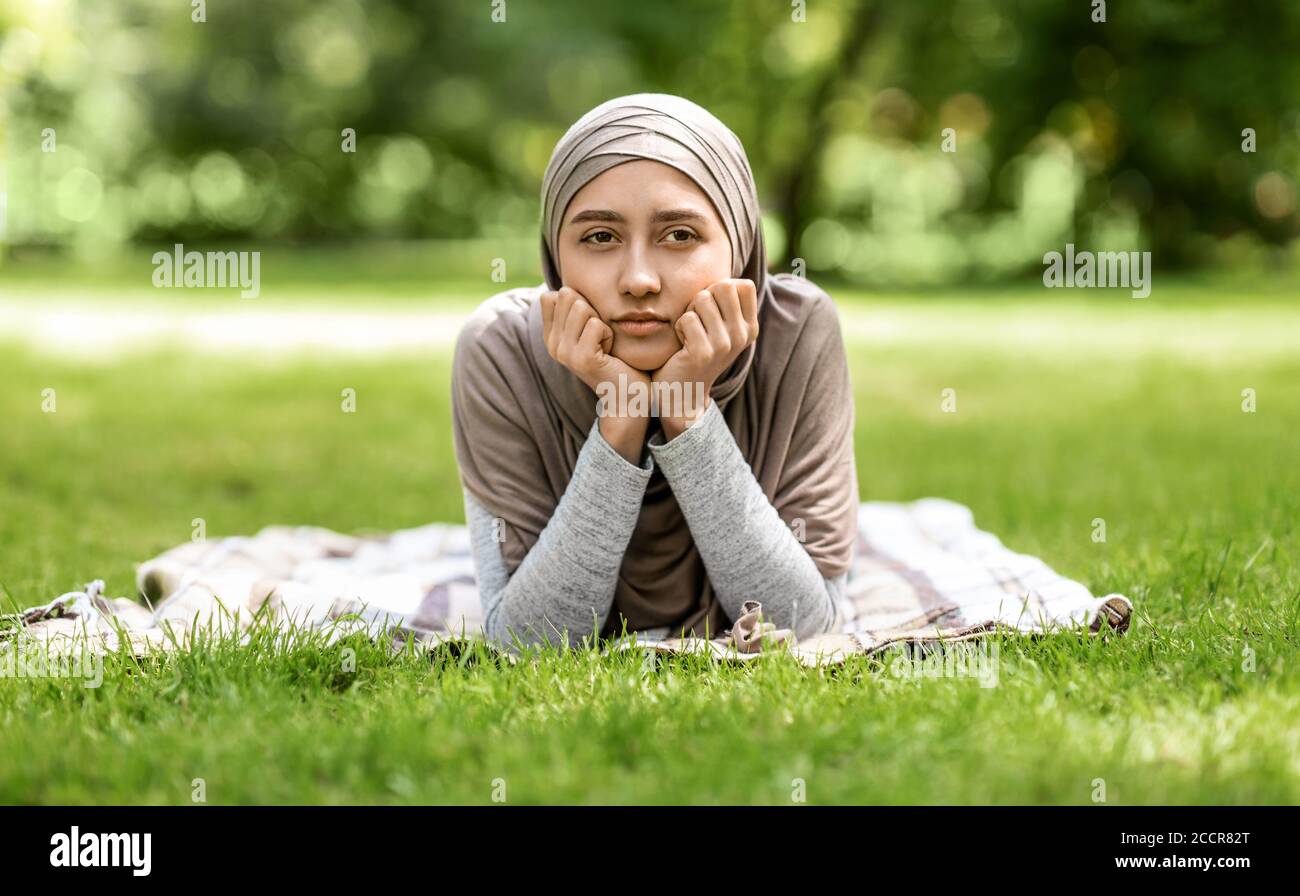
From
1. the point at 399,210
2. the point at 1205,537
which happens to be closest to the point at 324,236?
the point at 399,210

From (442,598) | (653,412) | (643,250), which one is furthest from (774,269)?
(643,250)

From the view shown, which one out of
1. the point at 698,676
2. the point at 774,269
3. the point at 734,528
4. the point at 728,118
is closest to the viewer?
the point at 698,676

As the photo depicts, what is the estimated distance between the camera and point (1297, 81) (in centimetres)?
1455

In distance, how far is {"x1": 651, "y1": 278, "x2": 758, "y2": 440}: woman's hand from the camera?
3184mm

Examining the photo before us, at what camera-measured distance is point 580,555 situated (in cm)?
333

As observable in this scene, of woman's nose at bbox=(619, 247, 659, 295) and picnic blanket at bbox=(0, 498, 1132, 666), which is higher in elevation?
woman's nose at bbox=(619, 247, 659, 295)

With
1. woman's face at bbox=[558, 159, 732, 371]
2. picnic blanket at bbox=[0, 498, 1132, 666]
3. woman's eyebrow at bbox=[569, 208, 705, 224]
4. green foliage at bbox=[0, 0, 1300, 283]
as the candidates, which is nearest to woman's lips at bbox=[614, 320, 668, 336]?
woman's face at bbox=[558, 159, 732, 371]

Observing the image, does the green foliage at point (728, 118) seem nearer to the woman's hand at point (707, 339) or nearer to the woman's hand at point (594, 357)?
the woman's hand at point (594, 357)

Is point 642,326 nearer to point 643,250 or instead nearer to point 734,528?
point 643,250

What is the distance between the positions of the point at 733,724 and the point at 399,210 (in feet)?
94.5

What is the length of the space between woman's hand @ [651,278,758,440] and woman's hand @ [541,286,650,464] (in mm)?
83

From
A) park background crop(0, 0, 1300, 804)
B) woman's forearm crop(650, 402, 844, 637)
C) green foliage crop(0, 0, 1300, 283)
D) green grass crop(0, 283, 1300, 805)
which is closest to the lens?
green grass crop(0, 283, 1300, 805)

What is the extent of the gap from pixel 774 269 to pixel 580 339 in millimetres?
13362

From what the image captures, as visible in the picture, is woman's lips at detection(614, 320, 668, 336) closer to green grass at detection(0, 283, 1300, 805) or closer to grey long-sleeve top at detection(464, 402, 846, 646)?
grey long-sleeve top at detection(464, 402, 846, 646)
